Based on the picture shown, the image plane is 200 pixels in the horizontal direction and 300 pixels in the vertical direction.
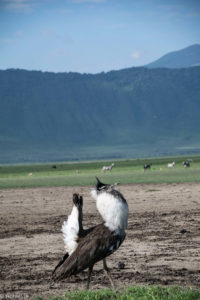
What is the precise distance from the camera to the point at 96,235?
8.96 meters

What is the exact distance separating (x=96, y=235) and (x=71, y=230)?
1.20ft

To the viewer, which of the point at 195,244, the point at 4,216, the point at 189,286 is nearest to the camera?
the point at 189,286

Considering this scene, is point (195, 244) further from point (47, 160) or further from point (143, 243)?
point (47, 160)

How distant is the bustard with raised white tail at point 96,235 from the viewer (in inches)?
345

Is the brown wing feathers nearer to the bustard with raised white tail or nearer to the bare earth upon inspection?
the bustard with raised white tail

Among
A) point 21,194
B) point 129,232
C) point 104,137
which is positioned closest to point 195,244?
point 129,232

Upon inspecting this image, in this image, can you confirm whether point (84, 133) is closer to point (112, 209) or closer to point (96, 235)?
point (96, 235)

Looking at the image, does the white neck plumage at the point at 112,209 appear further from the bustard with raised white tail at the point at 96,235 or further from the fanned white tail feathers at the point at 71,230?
the fanned white tail feathers at the point at 71,230

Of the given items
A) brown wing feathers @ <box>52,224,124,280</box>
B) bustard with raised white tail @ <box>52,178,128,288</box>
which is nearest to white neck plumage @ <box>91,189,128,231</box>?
bustard with raised white tail @ <box>52,178,128,288</box>

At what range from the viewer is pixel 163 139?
17888 centimetres

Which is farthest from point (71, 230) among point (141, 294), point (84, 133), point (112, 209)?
point (84, 133)

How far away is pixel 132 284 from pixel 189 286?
867mm

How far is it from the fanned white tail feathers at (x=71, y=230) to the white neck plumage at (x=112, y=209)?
1.37ft

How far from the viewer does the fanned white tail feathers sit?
342 inches
